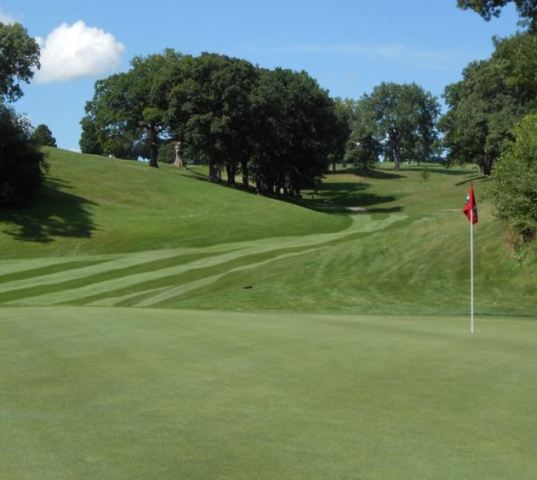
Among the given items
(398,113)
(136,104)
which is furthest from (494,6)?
(398,113)

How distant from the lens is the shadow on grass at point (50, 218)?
5122cm

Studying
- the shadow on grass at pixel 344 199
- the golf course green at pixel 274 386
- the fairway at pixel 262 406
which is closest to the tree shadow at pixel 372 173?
the shadow on grass at pixel 344 199

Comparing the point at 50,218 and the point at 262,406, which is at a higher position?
the point at 262,406

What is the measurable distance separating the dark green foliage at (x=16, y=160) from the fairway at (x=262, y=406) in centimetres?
4342

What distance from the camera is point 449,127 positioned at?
9794 cm

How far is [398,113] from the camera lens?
163 metres

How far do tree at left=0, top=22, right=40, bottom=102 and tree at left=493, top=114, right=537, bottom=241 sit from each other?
40.3 meters

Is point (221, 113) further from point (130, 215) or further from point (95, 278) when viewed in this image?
point (95, 278)

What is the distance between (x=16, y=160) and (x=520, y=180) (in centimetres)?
3884

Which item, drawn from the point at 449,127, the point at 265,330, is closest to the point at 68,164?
the point at 449,127

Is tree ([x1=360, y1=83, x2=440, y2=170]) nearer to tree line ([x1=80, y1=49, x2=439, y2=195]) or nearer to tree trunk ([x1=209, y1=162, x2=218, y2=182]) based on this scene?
tree line ([x1=80, y1=49, x2=439, y2=195])

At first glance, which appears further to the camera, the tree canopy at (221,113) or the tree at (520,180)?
the tree canopy at (221,113)

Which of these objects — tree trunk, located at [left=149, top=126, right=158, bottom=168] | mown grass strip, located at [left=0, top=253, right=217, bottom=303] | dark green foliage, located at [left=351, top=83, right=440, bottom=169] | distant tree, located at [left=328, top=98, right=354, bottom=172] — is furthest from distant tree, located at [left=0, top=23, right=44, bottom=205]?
dark green foliage, located at [left=351, top=83, right=440, bottom=169]

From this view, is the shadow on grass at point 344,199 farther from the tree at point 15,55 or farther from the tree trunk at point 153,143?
the tree at point 15,55
